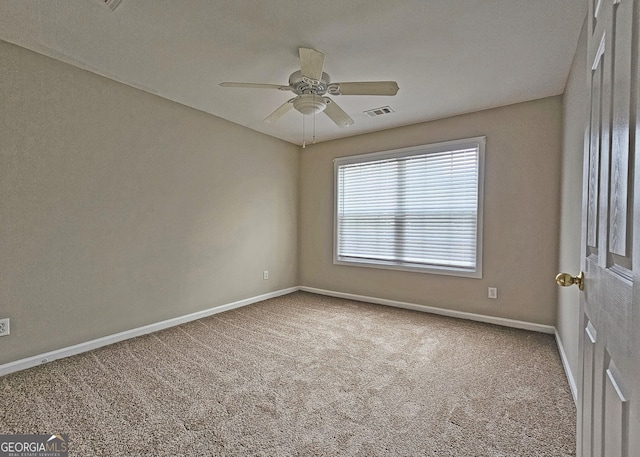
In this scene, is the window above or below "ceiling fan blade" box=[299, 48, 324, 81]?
below

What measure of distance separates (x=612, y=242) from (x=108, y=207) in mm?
3321

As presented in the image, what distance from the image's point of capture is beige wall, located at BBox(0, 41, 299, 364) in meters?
2.28

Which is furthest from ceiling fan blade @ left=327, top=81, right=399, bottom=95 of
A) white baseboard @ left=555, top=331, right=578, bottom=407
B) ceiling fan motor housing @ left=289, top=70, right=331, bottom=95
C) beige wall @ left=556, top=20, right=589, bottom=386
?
white baseboard @ left=555, top=331, right=578, bottom=407

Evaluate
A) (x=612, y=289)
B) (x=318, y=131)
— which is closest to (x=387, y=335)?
(x=612, y=289)

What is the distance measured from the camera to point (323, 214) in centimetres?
480

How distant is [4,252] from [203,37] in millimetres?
2113

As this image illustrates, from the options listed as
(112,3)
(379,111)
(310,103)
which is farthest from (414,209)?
(112,3)

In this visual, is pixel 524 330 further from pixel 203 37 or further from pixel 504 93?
pixel 203 37

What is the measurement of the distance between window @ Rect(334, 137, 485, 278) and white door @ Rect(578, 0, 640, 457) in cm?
263

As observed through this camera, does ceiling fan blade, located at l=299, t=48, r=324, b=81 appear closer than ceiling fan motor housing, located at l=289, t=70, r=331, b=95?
Yes

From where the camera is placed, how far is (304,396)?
1.96 m

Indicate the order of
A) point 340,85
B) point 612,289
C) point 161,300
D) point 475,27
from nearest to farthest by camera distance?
point 612,289
point 475,27
point 340,85
point 161,300

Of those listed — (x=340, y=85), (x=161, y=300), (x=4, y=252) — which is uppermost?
(x=340, y=85)

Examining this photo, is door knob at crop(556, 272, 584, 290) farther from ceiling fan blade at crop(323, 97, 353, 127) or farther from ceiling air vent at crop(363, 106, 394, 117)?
ceiling air vent at crop(363, 106, 394, 117)
